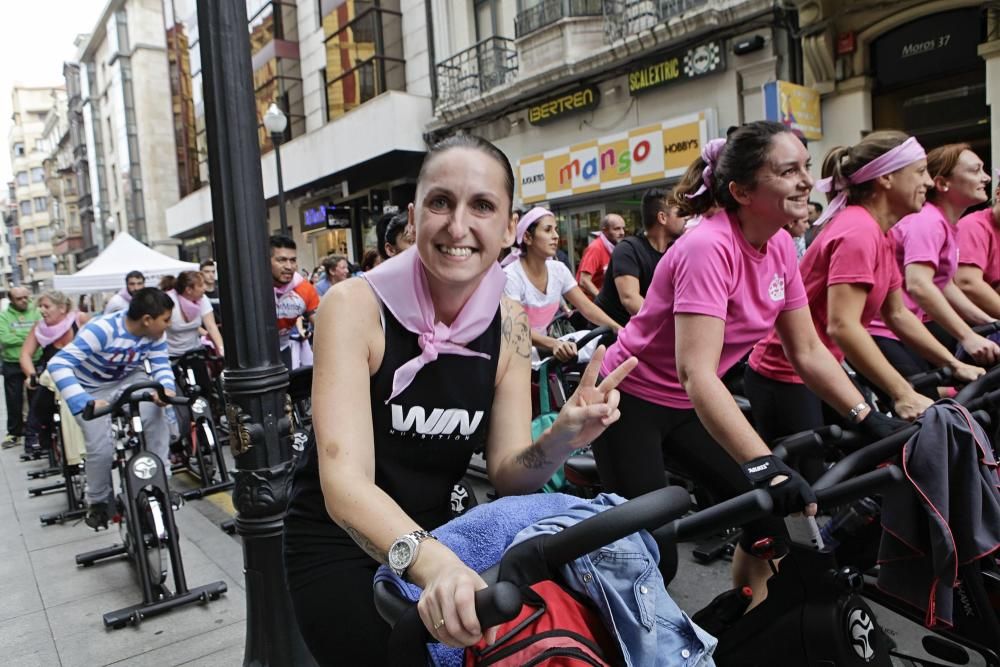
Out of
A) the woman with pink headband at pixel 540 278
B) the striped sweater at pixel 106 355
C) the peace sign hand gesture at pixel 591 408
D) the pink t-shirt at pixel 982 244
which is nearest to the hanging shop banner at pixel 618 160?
the woman with pink headband at pixel 540 278

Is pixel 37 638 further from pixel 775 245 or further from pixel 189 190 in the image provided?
pixel 189 190

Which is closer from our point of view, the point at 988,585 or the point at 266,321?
the point at 988,585

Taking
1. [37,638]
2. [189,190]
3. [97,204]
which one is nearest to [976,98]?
[37,638]

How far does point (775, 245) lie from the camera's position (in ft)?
9.02

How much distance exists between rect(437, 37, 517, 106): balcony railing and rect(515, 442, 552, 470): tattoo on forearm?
15.6 m

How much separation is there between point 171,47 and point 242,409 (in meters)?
38.4

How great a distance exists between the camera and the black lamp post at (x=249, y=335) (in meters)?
2.92

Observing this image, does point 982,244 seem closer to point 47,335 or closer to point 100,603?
point 100,603

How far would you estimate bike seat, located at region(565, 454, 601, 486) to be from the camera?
9.75ft

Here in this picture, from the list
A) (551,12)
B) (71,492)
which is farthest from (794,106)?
(71,492)

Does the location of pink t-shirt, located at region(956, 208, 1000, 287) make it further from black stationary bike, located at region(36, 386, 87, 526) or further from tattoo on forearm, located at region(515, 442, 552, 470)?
black stationary bike, located at region(36, 386, 87, 526)

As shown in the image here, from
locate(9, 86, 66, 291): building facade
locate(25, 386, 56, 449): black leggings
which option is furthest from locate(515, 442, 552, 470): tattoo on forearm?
locate(9, 86, 66, 291): building facade

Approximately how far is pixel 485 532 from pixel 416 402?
0.51 metres

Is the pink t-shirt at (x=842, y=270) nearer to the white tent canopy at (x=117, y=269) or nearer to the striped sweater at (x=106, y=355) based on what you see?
the striped sweater at (x=106, y=355)
